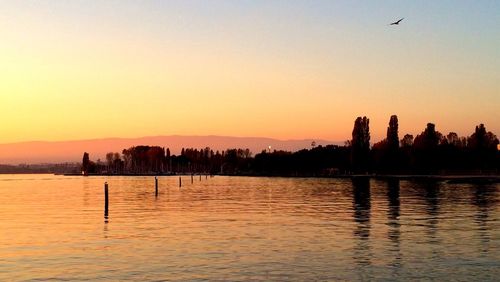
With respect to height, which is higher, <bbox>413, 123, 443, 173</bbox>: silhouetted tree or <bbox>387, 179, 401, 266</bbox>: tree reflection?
<bbox>413, 123, 443, 173</bbox>: silhouetted tree

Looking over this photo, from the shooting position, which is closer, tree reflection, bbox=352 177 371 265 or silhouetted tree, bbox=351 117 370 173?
tree reflection, bbox=352 177 371 265

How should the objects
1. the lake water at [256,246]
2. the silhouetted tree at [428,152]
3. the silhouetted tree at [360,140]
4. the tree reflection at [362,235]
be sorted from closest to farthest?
the lake water at [256,246]
the tree reflection at [362,235]
the silhouetted tree at [428,152]
the silhouetted tree at [360,140]

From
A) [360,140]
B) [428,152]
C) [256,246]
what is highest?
[360,140]

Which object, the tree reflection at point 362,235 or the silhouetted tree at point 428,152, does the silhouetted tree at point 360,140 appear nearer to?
the silhouetted tree at point 428,152

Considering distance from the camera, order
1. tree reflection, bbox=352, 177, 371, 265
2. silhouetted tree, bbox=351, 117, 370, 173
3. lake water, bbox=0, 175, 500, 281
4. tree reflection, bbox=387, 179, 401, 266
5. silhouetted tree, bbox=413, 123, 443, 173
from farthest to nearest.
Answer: silhouetted tree, bbox=351, 117, 370, 173 < silhouetted tree, bbox=413, 123, 443, 173 < tree reflection, bbox=387, 179, 401, 266 < tree reflection, bbox=352, 177, 371, 265 < lake water, bbox=0, 175, 500, 281

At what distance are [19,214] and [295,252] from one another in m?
36.9

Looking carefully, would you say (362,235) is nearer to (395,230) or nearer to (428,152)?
(395,230)

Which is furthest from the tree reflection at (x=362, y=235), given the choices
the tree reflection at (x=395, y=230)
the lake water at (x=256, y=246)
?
the tree reflection at (x=395, y=230)

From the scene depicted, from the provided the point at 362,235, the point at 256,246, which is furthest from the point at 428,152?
the point at 256,246

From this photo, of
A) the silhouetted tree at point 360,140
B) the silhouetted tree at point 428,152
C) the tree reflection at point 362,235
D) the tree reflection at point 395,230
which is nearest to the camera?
the tree reflection at point 362,235

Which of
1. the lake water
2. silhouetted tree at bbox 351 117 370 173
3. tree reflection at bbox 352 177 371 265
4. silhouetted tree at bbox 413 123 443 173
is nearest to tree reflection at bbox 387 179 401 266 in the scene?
the lake water

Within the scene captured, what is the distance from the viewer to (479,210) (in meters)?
55.8

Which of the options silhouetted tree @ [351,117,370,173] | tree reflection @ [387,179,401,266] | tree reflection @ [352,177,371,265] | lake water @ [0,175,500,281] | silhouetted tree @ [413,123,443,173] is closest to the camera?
lake water @ [0,175,500,281]

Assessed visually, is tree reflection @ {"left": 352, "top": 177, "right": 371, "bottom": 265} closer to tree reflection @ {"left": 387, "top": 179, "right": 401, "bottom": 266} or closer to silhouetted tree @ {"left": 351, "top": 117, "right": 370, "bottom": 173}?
tree reflection @ {"left": 387, "top": 179, "right": 401, "bottom": 266}
